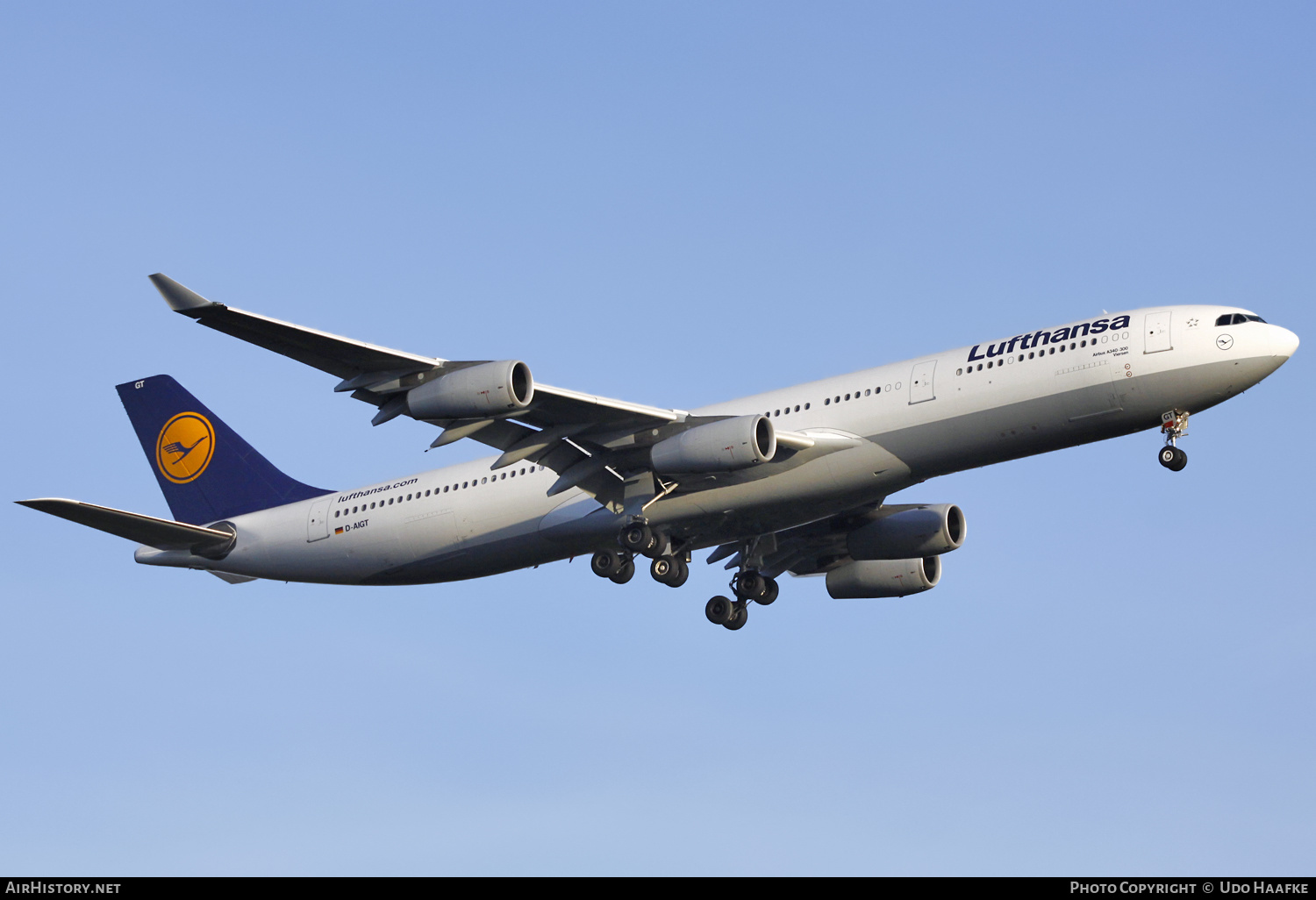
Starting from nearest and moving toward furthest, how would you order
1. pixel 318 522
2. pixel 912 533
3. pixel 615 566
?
pixel 615 566, pixel 912 533, pixel 318 522

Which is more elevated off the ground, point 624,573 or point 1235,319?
point 1235,319

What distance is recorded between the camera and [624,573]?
3981 cm

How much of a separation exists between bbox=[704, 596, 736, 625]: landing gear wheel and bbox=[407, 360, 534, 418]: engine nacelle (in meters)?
11.8

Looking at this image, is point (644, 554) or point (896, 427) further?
point (644, 554)

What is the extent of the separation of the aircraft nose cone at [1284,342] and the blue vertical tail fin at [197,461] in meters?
25.3

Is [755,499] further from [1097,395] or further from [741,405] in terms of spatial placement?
[1097,395]

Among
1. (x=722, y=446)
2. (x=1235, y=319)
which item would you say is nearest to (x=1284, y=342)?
(x=1235, y=319)

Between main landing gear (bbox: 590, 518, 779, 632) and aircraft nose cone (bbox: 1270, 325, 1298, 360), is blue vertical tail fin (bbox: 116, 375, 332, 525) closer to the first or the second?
main landing gear (bbox: 590, 518, 779, 632)

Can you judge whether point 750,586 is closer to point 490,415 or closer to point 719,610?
point 719,610

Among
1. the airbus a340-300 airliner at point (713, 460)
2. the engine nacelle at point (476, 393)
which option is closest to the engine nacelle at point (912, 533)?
the airbus a340-300 airliner at point (713, 460)

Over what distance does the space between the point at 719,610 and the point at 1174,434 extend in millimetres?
13946

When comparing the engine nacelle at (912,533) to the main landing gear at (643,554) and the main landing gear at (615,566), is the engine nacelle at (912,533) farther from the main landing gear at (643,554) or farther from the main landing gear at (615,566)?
the main landing gear at (615,566)
